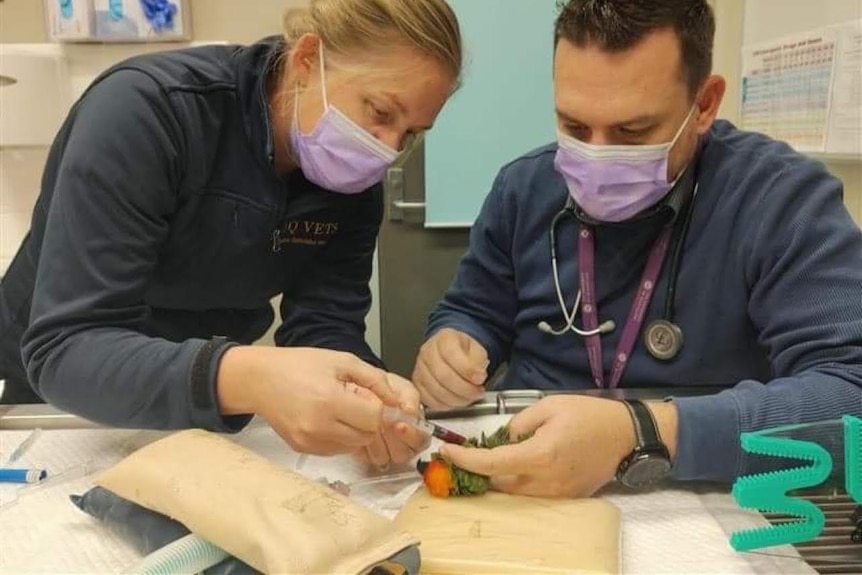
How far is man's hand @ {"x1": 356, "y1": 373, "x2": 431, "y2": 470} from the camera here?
0.81 metres

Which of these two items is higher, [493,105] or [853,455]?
[493,105]

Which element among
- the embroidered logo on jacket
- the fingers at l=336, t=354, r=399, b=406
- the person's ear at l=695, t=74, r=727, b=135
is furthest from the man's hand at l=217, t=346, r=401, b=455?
the person's ear at l=695, t=74, r=727, b=135

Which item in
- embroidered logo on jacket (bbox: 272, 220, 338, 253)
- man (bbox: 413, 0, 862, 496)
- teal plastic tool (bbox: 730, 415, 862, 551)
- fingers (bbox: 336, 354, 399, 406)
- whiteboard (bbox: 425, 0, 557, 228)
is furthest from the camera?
whiteboard (bbox: 425, 0, 557, 228)

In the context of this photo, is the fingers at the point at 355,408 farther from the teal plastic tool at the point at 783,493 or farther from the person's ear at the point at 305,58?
the person's ear at the point at 305,58

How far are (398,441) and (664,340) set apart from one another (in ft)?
1.48

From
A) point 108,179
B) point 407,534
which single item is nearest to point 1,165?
point 108,179

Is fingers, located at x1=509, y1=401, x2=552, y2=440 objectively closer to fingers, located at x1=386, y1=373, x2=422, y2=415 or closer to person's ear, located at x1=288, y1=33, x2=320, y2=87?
fingers, located at x1=386, y1=373, x2=422, y2=415

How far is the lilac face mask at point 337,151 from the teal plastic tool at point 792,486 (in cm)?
64

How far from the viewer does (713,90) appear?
1096 mm

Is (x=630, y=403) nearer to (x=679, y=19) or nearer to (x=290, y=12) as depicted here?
(x=679, y=19)

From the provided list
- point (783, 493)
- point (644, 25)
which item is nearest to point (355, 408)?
point (783, 493)

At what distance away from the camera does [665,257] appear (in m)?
1.09

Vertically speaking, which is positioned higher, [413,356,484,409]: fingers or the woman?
the woman

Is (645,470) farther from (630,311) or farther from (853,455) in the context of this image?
(630,311)
